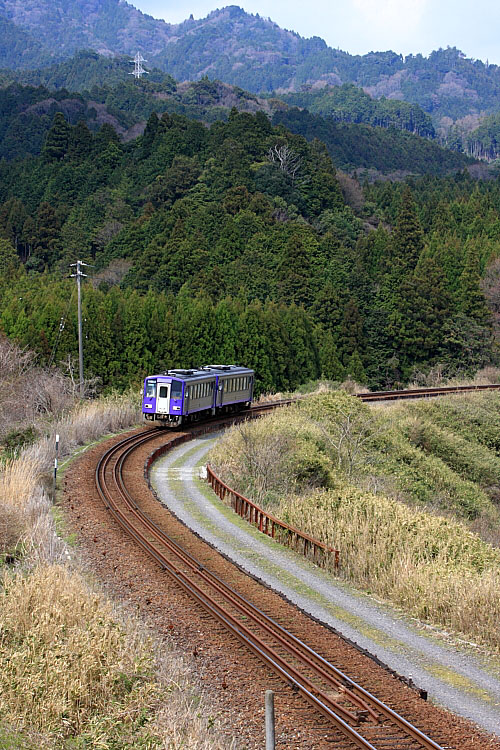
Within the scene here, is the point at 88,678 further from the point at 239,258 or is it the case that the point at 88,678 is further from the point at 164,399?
the point at 239,258

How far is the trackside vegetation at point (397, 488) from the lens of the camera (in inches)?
565

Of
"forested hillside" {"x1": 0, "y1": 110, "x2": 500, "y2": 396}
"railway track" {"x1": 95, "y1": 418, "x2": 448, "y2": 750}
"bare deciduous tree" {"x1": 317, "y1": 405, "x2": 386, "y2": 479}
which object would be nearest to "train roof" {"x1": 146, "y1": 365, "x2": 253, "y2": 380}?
"bare deciduous tree" {"x1": 317, "y1": 405, "x2": 386, "y2": 479}

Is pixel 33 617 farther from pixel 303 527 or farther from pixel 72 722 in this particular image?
pixel 303 527

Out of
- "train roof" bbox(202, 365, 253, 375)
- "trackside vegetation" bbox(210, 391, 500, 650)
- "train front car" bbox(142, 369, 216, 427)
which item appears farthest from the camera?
"train roof" bbox(202, 365, 253, 375)

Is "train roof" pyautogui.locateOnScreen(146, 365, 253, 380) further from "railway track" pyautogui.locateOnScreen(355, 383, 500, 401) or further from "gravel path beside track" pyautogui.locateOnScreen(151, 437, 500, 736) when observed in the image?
"gravel path beside track" pyautogui.locateOnScreen(151, 437, 500, 736)

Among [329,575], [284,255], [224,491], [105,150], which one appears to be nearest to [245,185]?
[284,255]

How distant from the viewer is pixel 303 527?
63.6 ft

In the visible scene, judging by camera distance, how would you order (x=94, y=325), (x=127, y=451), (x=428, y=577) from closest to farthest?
(x=428, y=577) < (x=127, y=451) < (x=94, y=325)

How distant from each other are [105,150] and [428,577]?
106080mm

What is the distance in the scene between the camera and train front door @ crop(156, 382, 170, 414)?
119 ft

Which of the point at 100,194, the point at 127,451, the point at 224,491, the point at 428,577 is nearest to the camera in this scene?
the point at 428,577

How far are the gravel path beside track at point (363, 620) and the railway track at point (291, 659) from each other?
1023mm

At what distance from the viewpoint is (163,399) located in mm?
36562

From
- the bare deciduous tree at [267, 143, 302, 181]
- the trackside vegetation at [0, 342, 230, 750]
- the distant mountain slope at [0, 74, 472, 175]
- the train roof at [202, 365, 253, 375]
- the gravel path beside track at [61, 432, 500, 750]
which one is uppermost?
the distant mountain slope at [0, 74, 472, 175]
